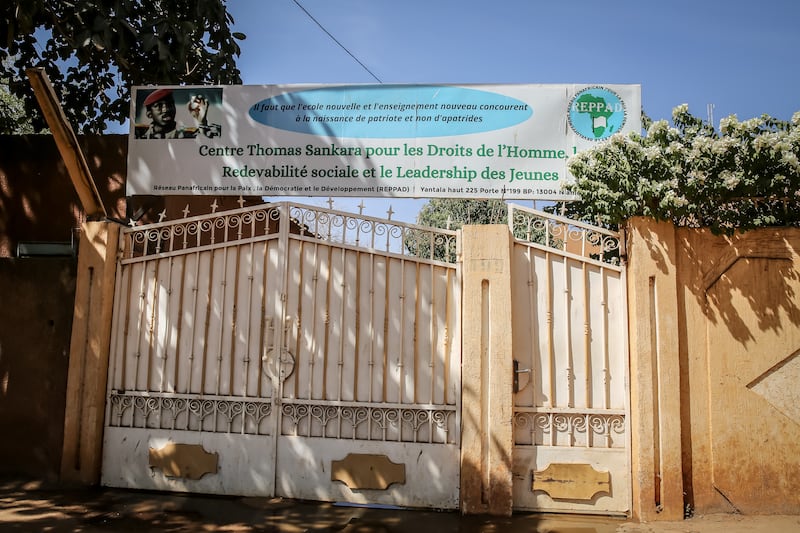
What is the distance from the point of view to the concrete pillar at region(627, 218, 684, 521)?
185 inches

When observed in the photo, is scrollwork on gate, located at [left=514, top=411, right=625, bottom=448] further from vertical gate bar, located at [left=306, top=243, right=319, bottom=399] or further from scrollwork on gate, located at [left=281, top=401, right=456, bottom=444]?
vertical gate bar, located at [left=306, top=243, right=319, bottom=399]

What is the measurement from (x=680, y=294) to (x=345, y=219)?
112 inches

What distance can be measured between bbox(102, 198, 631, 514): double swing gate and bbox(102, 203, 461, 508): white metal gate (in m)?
0.01

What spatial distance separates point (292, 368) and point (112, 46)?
413cm

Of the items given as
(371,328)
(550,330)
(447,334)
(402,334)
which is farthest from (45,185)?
(550,330)

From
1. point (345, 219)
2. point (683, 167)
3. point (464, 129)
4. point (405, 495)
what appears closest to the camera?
point (683, 167)

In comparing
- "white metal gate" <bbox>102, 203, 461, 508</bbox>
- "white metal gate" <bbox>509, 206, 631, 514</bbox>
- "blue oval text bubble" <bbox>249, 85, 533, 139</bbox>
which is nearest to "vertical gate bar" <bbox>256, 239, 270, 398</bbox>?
"white metal gate" <bbox>102, 203, 461, 508</bbox>

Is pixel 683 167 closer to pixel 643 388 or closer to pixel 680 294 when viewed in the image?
pixel 680 294

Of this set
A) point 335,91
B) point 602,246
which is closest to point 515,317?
point 602,246

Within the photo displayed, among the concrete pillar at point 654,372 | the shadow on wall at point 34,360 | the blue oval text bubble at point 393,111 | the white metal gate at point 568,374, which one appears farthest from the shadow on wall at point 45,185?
the concrete pillar at point 654,372

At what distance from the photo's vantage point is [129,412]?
5.50 metres

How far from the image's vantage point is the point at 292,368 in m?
5.27

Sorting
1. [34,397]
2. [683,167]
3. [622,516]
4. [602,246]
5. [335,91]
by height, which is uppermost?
[335,91]

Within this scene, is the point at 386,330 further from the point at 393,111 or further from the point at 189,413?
the point at 393,111
